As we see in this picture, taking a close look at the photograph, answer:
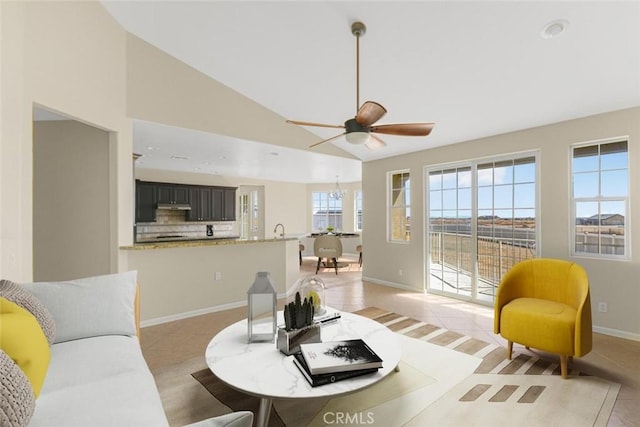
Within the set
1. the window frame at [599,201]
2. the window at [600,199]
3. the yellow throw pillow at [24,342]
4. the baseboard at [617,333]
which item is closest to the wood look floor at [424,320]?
the baseboard at [617,333]

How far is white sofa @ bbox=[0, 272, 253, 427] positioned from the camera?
1200mm

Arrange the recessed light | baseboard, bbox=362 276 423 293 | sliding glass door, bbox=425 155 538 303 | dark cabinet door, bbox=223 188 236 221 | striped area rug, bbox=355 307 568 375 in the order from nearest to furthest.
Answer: the recessed light
striped area rug, bbox=355 307 568 375
sliding glass door, bbox=425 155 538 303
baseboard, bbox=362 276 423 293
dark cabinet door, bbox=223 188 236 221

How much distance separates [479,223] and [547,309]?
6.62ft

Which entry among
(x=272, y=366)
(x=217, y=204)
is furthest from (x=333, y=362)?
(x=217, y=204)

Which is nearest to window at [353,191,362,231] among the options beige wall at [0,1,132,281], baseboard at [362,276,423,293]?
baseboard at [362,276,423,293]

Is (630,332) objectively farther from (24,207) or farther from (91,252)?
(91,252)

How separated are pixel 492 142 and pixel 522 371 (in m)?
2.95

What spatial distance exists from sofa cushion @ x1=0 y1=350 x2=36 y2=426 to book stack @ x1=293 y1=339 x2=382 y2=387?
3.57 feet

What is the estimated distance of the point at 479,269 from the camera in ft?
14.7

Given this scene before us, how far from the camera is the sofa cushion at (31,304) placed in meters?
1.59

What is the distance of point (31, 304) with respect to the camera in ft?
5.41

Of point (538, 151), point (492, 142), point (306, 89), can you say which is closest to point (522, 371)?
point (538, 151)

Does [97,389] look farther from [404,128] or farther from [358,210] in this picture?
[358,210]

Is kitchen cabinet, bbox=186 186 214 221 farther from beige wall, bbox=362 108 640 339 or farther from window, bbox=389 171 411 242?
beige wall, bbox=362 108 640 339
